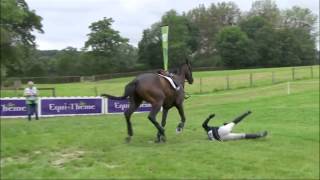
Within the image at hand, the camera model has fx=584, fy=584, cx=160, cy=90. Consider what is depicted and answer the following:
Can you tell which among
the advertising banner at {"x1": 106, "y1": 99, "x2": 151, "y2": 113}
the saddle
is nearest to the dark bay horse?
the saddle

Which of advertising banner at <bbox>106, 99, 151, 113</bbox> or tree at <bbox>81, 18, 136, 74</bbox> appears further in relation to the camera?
tree at <bbox>81, 18, 136, 74</bbox>

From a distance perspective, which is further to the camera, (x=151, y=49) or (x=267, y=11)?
(x=267, y=11)

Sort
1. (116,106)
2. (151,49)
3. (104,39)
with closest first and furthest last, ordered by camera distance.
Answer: (116,106)
(104,39)
(151,49)

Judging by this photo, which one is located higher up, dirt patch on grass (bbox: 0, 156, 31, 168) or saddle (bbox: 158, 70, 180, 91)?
saddle (bbox: 158, 70, 180, 91)

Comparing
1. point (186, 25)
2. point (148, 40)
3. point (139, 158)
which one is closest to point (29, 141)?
point (139, 158)

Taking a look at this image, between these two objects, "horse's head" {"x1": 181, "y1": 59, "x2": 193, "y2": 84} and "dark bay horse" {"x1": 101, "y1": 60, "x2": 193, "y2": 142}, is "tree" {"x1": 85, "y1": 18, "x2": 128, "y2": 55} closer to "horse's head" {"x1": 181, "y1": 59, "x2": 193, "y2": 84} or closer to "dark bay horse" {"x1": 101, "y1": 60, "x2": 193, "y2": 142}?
"horse's head" {"x1": 181, "y1": 59, "x2": 193, "y2": 84}

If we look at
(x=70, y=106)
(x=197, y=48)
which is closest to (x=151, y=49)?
(x=197, y=48)

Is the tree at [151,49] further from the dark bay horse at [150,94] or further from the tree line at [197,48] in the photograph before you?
the dark bay horse at [150,94]

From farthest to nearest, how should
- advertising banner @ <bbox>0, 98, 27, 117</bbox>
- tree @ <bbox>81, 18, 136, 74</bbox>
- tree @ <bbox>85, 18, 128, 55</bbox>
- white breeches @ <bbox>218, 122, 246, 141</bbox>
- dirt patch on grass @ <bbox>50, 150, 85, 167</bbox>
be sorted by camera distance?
tree @ <bbox>85, 18, 128, 55</bbox>, tree @ <bbox>81, 18, 136, 74</bbox>, advertising banner @ <bbox>0, 98, 27, 117</bbox>, white breeches @ <bbox>218, 122, 246, 141</bbox>, dirt patch on grass @ <bbox>50, 150, 85, 167</bbox>

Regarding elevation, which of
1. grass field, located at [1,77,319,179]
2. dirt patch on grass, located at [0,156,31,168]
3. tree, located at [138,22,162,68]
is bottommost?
grass field, located at [1,77,319,179]

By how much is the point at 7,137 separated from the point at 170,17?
119 m

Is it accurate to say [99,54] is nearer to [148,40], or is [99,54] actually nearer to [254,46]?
[148,40]

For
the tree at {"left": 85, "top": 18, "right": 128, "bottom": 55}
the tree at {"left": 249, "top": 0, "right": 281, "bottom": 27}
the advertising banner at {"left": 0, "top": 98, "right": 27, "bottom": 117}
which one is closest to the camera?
the advertising banner at {"left": 0, "top": 98, "right": 27, "bottom": 117}

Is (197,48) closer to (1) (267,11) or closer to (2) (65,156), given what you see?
(1) (267,11)
